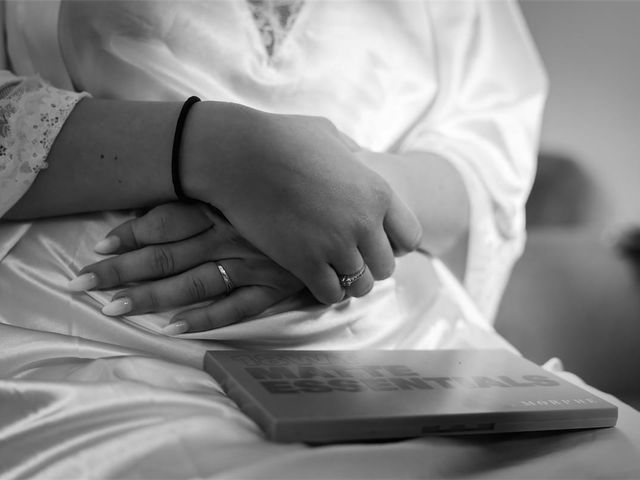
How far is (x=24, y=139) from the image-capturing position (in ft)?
2.12

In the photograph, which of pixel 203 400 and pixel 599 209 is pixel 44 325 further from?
pixel 599 209

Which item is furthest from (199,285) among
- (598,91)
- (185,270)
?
(598,91)

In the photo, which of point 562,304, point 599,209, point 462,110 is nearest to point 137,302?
point 462,110

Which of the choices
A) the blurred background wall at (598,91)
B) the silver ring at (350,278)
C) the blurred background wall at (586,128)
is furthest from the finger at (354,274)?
the blurred background wall at (598,91)

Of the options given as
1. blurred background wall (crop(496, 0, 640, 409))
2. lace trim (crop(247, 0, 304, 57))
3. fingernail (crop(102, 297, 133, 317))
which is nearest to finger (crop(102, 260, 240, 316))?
fingernail (crop(102, 297, 133, 317))

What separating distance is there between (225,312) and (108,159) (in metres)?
0.17

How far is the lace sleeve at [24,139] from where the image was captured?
2.10ft

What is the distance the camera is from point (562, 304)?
46.6 inches

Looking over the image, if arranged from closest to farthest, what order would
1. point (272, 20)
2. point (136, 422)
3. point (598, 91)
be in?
point (136, 422) → point (272, 20) → point (598, 91)

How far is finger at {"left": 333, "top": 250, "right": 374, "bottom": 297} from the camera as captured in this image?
0.67m

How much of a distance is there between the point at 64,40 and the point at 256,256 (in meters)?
0.29

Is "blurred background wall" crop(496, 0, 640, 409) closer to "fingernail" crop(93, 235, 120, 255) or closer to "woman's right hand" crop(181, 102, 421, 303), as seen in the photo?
"woman's right hand" crop(181, 102, 421, 303)

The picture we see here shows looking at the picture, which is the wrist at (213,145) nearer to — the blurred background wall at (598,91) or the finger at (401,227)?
the finger at (401,227)

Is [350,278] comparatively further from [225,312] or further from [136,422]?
[136,422]
